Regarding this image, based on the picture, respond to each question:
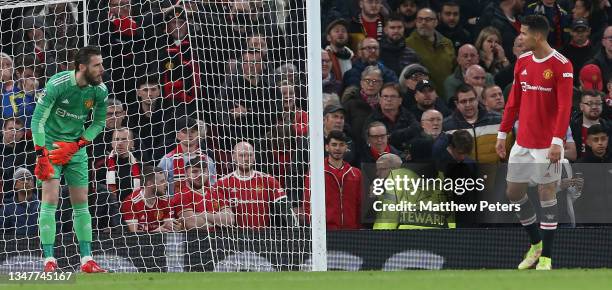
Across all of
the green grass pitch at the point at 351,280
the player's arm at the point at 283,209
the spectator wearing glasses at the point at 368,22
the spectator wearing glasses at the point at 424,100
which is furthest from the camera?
the spectator wearing glasses at the point at 368,22

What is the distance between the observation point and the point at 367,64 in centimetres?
1180

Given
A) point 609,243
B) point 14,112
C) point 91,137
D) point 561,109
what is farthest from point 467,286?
point 14,112

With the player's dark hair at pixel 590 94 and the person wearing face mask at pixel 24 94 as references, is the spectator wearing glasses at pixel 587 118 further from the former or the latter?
the person wearing face mask at pixel 24 94

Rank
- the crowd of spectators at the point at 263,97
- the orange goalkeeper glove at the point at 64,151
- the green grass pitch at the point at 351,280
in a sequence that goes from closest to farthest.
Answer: the green grass pitch at the point at 351,280 → the orange goalkeeper glove at the point at 64,151 → the crowd of spectators at the point at 263,97

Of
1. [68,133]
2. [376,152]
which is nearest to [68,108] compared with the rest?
[68,133]

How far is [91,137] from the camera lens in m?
9.38

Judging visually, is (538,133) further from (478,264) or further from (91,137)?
(91,137)

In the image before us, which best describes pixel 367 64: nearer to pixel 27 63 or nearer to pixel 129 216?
pixel 129 216

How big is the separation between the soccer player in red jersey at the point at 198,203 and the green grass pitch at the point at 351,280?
43.0 inches

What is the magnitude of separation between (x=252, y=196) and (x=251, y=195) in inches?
0.6

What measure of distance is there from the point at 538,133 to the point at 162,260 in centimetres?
321

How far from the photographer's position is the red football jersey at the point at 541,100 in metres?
9.13

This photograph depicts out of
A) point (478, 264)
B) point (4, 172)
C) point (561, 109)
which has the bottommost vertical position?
point (478, 264)

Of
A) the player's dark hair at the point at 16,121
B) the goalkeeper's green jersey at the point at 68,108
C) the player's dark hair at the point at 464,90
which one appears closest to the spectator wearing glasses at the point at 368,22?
the player's dark hair at the point at 464,90
